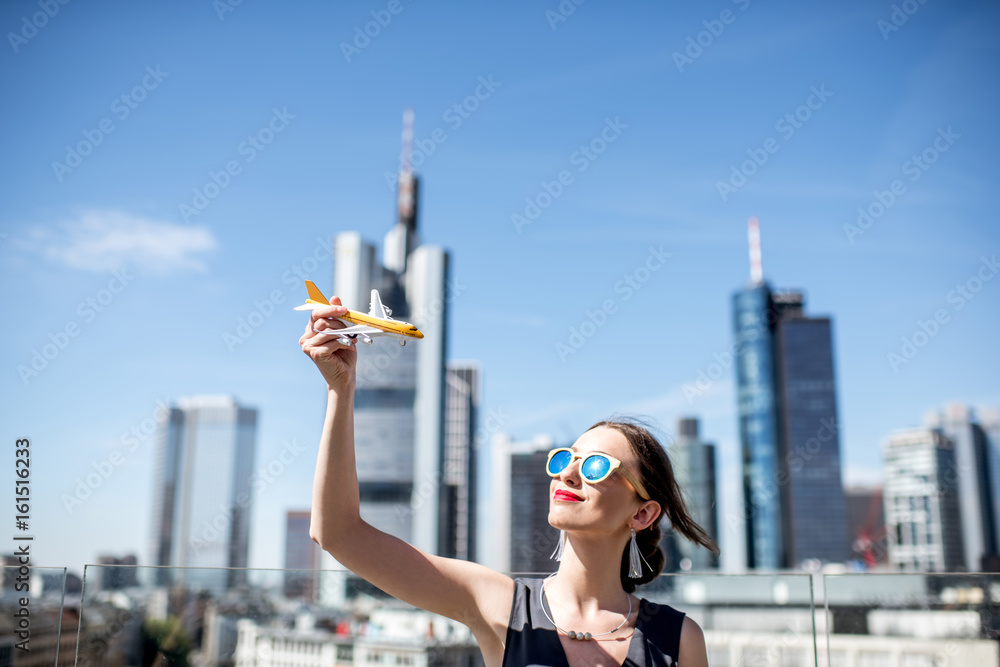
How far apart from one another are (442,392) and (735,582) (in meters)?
97.9

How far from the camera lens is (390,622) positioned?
6.70m

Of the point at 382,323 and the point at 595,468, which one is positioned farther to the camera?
the point at 382,323

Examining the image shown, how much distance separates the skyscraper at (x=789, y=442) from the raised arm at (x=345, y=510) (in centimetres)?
14601

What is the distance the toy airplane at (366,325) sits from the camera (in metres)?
2.37

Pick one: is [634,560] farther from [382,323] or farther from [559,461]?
[382,323]

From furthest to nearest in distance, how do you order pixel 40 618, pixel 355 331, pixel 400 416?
1. pixel 400 416
2. pixel 40 618
3. pixel 355 331

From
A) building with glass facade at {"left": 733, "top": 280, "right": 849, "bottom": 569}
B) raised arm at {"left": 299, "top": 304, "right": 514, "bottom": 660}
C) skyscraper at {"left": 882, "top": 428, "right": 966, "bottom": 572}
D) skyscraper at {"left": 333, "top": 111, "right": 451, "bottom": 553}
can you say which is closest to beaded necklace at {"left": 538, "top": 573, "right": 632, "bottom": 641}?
raised arm at {"left": 299, "top": 304, "right": 514, "bottom": 660}

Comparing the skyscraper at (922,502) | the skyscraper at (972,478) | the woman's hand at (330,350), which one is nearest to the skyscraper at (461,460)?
the skyscraper at (922,502)

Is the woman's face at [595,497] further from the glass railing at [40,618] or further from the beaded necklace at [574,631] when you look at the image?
the glass railing at [40,618]

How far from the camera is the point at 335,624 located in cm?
595

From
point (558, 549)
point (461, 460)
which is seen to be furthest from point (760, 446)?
point (558, 549)

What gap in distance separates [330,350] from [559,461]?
87cm

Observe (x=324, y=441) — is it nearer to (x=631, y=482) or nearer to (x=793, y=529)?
(x=631, y=482)

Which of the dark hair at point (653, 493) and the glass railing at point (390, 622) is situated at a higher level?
the dark hair at point (653, 493)
